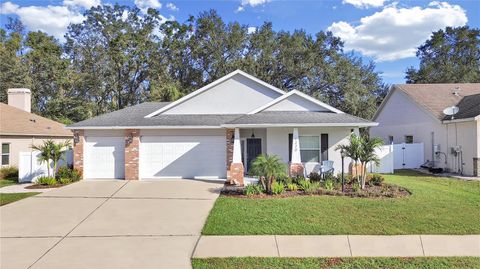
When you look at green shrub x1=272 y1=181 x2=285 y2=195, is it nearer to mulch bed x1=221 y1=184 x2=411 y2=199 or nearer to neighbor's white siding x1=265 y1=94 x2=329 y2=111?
mulch bed x1=221 y1=184 x2=411 y2=199

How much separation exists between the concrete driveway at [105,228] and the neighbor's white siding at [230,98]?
19.8ft

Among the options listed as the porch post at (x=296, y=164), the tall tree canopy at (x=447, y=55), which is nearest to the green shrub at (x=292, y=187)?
the porch post at (x=296, y=164)

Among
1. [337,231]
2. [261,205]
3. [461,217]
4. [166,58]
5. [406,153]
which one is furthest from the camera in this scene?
[166,58]

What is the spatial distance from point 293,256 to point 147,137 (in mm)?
11367

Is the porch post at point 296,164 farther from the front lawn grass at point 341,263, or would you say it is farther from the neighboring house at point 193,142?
the front lawn grass at point 341,263

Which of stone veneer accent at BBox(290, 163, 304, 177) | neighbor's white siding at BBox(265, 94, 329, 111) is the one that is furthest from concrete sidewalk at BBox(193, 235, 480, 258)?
neighbor's white siding at BBox(265, 94, 329, 111)

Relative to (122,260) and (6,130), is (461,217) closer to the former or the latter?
(122,260)

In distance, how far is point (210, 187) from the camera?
1323 cm

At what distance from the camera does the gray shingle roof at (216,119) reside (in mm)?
14547

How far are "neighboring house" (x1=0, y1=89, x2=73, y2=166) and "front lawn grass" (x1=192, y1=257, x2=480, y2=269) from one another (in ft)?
53.0

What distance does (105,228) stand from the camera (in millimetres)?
7910

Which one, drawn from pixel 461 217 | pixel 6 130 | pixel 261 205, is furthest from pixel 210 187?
pixel 6 130

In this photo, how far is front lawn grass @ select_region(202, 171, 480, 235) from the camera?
7402 mm

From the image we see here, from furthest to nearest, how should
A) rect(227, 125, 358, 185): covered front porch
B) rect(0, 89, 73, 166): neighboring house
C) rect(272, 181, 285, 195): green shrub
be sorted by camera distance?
1. rect(0, 89, 73, 166): neighboring house
2. rect(227, 125, 358, 185): covered front porch
3. rect(272, 181, 285, 195): green shrub
